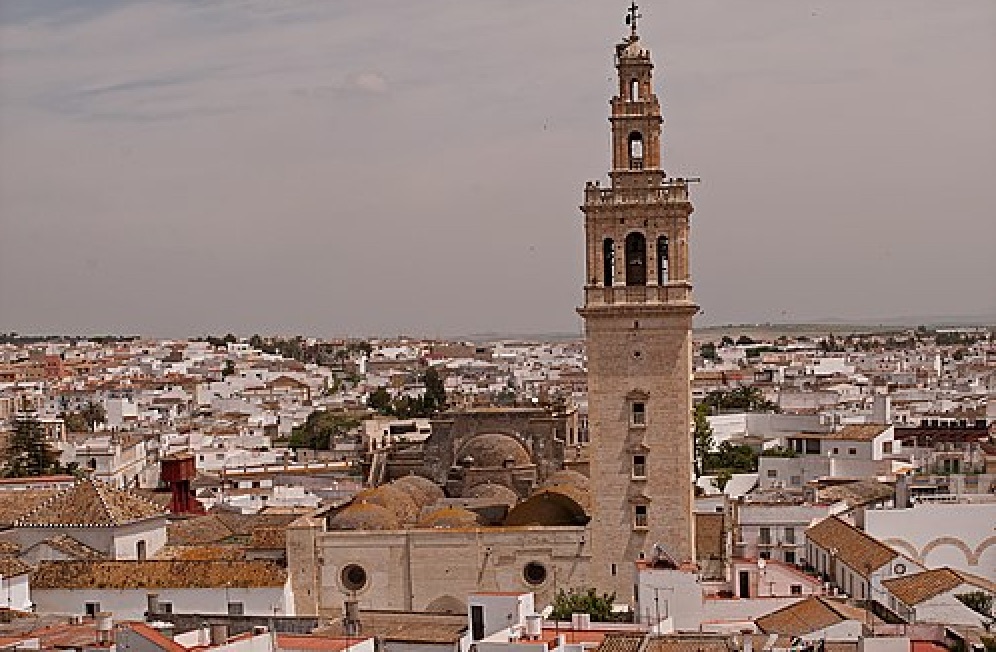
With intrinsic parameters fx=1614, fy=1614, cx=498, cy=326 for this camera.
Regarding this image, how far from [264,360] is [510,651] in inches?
3647

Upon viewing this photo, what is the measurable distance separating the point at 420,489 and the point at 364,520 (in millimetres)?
2973

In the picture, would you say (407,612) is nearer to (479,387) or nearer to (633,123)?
(633,123)

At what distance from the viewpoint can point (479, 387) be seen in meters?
87.6

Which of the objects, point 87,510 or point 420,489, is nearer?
point 87,510

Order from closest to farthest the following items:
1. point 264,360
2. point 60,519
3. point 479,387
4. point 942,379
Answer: point 60,519
point 942,379
point 479,387
point 264,360

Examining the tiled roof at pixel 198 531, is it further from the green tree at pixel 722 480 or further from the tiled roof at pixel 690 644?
the tiled roof at pixel 690 644

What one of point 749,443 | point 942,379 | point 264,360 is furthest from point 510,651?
point 264,360

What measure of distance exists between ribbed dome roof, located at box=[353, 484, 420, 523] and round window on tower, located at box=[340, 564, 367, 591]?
1176 mm

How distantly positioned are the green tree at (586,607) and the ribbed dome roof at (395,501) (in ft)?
10.9

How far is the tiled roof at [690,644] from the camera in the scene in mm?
14172

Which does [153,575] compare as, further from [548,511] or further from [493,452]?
[493,452]

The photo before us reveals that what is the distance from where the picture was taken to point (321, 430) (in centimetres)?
5691

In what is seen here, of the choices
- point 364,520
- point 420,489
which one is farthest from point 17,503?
point 364,520

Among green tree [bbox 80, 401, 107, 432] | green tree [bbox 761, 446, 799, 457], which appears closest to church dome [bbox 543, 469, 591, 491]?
green tree [bbox 761, 446, 799, 457]
